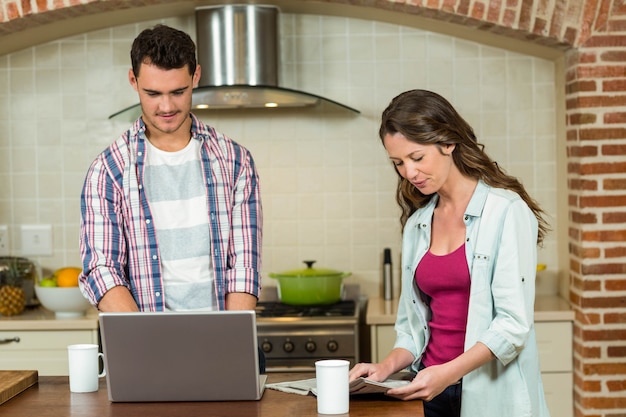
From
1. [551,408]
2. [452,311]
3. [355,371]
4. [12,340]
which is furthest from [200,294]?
[551,408]

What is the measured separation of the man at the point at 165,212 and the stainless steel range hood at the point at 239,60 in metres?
1.56

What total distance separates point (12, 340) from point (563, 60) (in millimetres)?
2787

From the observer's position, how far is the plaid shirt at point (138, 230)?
263cm

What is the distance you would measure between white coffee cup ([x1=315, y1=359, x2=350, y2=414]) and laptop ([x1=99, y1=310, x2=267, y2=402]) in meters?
0.16

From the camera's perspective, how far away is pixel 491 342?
92.9 inches

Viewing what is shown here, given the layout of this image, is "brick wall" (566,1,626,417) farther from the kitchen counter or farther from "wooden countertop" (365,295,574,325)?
the kitchen counter

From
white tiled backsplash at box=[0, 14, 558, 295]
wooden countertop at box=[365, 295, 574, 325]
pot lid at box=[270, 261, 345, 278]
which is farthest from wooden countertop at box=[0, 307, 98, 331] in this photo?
wooden countertop at box=[365, 295, 574, 325]

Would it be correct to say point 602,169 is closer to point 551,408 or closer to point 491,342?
point 551,408

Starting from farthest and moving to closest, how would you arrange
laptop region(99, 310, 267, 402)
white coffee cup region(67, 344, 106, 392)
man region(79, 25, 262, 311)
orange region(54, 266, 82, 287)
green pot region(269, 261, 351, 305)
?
green pot region(269, 261, 351, 305), orange region(54, 266, 82, 287), man region(79, 25, 262, 311), white coffee cup region(67, 344, 106, 392), laptop region(99, 310, 267, 402)

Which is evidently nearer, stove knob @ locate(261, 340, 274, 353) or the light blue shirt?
the light blue shirt

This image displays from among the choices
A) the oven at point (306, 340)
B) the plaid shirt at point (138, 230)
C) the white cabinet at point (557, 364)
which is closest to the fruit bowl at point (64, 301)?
the oven at point (306, 340)

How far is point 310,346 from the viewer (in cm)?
416

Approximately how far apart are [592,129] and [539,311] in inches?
A: 32.4

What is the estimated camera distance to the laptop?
2.09 metres
